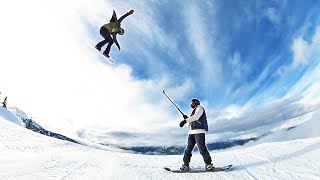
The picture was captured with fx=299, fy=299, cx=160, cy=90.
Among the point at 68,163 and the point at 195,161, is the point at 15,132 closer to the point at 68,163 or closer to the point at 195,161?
the point at 68,163

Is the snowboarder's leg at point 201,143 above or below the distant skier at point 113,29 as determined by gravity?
below

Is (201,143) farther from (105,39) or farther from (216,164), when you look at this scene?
(105,39)

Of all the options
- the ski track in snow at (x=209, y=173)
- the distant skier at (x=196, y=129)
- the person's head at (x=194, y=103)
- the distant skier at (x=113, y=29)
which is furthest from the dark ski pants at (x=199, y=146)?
the distant skier at (x=113, y=29)

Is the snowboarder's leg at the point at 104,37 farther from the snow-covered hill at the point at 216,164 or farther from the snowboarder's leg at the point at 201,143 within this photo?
the snowboarder's leg at the point at 201,143

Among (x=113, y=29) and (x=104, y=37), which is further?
(x=104, y=37)

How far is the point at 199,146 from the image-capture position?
931 centimetres

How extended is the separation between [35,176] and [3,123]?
577 inches

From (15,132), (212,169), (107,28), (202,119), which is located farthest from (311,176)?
(15,132)

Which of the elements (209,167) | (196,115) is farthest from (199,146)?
(196,115)

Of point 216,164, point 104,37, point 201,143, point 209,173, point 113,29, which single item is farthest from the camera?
point 104,37

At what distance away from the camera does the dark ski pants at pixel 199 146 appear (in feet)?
29.5

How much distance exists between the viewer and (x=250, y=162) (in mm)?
9688

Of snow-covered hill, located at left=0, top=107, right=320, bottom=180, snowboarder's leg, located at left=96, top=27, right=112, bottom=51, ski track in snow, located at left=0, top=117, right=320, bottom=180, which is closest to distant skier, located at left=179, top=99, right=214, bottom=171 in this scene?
ski track in snow, located at left=0, top=117, right=320, bottom=180

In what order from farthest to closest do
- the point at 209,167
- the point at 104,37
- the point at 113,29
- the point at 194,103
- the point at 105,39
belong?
the point at 105,39 → the point at 104,37 → the point at 113,29 → the point at 194,103 → the point at 209,167
